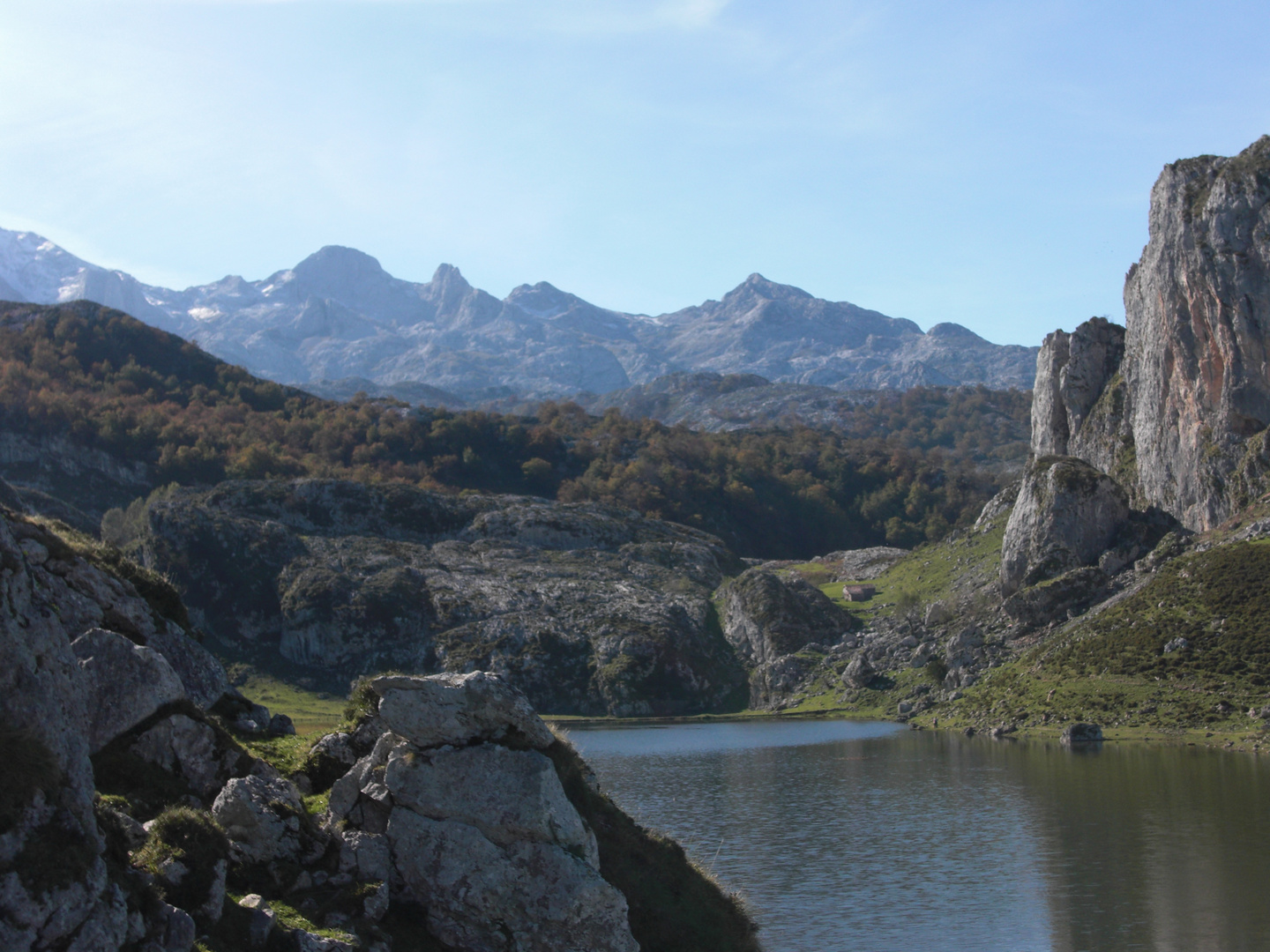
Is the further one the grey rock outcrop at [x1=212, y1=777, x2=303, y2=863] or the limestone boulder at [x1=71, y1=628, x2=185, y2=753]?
the limestone boulder at [x1=71, y1=628, x2=185, y2=753]

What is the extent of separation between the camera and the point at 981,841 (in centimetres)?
4484

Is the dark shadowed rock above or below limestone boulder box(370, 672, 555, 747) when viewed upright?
below

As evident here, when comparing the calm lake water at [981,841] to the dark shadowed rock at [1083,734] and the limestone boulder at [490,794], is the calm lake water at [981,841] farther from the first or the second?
the limestone boulder at [490,794]

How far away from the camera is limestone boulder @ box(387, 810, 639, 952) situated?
1988 cm

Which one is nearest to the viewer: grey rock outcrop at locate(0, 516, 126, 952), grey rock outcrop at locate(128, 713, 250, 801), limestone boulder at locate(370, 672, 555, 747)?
grey rock outcrop at locate(0, 516, 126, 952)

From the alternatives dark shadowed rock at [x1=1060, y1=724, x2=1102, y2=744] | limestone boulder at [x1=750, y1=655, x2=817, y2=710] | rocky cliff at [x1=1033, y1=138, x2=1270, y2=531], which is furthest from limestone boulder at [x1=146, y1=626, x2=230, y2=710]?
limestone boulder at [x1=750, y1=655, x2=817, y2=710]

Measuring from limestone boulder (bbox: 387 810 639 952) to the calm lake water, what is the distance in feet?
42.1

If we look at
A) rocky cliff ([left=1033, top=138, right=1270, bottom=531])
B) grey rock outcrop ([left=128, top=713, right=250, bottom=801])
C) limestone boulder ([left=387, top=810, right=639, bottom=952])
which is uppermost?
rocky cliff ([left=1033, top=138, right=1270, bottom=531])

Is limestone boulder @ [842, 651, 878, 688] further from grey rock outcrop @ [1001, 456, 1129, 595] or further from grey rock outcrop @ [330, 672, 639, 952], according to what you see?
grey rock outcrop @ [330, 672, 639, 952]

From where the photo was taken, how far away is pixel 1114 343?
114062 millimetres

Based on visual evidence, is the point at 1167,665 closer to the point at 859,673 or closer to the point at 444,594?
the point at 859,673

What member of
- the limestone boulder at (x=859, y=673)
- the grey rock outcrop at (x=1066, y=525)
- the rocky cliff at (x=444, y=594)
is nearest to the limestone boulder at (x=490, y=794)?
the grey rock outcrop at (x=1066, y=525)

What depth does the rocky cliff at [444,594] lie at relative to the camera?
12031 cm

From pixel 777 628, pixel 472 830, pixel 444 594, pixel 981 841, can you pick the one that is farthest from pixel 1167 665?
pixel 444 594
